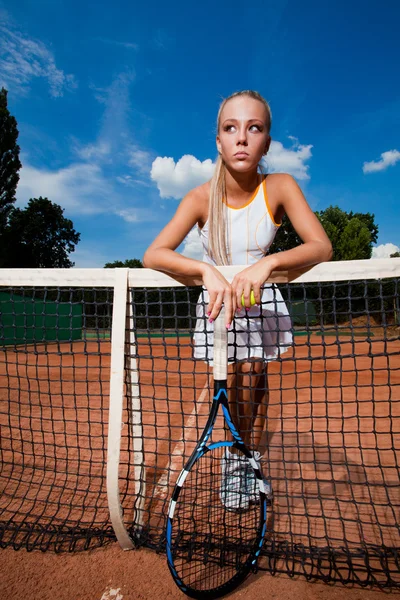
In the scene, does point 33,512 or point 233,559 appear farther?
point 33,512

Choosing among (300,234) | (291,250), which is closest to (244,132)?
(300,234)

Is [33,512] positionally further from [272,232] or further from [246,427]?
[272,232]

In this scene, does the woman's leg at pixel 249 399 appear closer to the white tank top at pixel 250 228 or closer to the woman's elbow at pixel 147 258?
the white tank top at pixel 250 228

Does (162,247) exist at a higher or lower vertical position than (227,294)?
higher

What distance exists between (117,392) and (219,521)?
967mm

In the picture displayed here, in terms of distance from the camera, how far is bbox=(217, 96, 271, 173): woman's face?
1.74 m

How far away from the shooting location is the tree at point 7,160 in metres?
24.0

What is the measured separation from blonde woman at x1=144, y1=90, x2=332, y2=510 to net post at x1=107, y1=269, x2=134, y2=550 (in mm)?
201

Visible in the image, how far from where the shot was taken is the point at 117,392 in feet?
5.49

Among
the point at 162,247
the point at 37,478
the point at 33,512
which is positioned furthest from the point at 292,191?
the point at 37,478

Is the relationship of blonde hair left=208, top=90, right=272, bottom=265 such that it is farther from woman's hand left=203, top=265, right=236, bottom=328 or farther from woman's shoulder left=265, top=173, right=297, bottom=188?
woman's hand left=203, top=265, right=236, bottom=328

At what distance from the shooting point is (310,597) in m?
1.49

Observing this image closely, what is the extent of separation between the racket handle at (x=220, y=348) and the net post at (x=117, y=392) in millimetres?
451

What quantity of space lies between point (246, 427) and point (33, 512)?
1.33 meters
